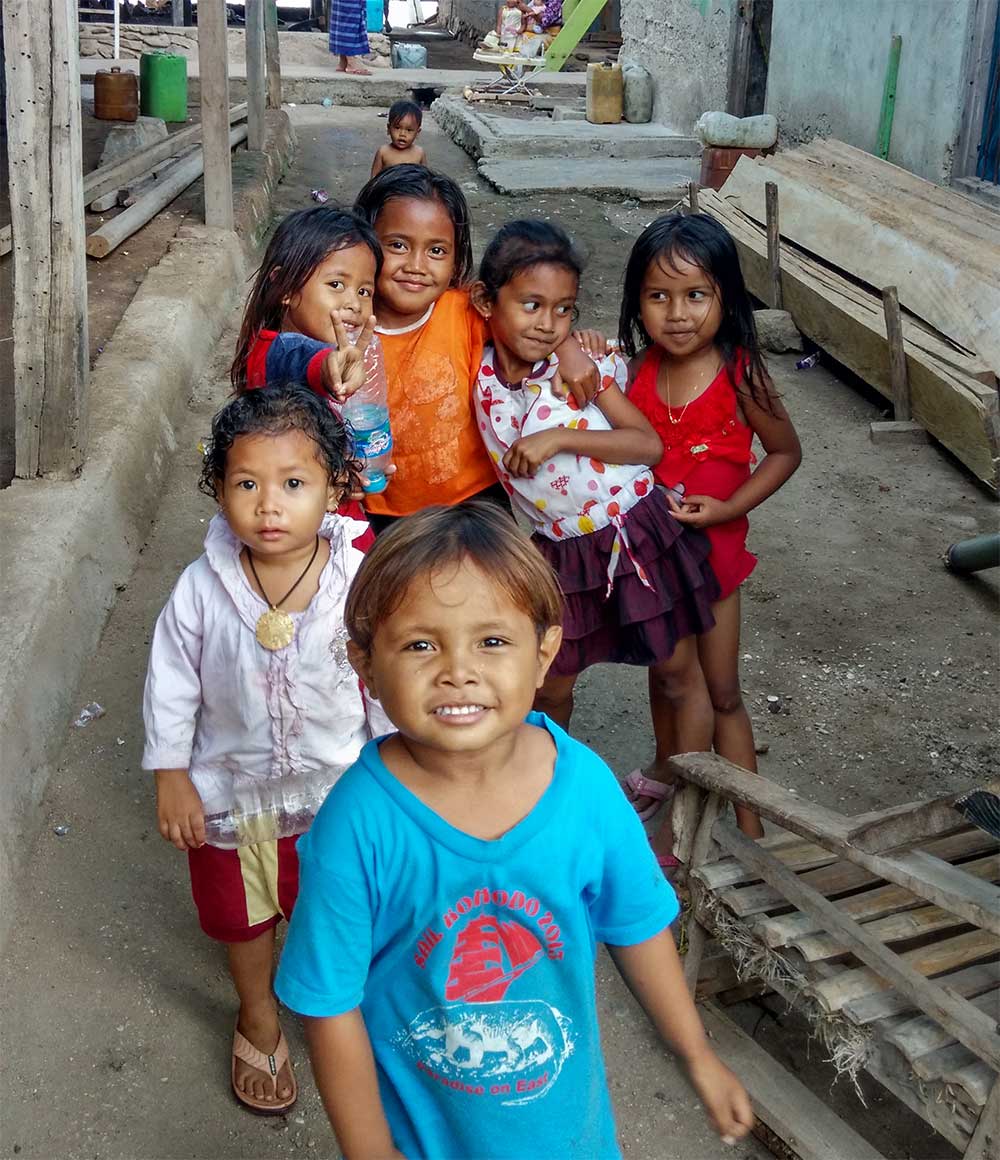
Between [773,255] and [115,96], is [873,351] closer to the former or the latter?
[773,255]

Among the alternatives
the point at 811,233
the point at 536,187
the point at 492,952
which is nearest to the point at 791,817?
the point at 492,952

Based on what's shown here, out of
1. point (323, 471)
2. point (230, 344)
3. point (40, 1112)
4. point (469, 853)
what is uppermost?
point (323, 471)

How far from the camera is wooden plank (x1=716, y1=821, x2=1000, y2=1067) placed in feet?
6.21

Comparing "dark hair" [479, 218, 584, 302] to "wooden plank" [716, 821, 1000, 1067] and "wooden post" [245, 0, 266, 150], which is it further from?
"wooden post" [245, 0, 266, 150]

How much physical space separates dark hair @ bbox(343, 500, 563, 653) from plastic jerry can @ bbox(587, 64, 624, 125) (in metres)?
13.2

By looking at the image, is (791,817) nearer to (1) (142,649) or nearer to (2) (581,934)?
(2) (581,934)

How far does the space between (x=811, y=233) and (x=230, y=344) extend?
3265 mm

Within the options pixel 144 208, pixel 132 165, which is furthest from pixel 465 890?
pixel 132 165

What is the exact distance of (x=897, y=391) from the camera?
5938 millimetres

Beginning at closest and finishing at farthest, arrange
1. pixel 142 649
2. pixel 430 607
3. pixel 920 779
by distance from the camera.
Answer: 1. pixel 430 607
2. pixel 920 779
3. pixel 142 649

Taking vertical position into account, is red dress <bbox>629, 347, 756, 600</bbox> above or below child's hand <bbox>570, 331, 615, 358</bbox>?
below

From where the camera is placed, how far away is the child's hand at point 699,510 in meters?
2.77

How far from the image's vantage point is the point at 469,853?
1.43 metres

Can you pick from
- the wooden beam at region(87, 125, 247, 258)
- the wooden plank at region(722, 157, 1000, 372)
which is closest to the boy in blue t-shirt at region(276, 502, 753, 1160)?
the wooden plank at region(722, 157, 1000, 372)
